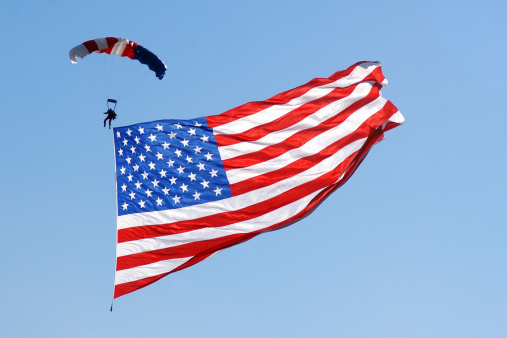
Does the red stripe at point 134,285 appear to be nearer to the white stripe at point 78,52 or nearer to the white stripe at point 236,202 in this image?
the white stripe at point 236,202

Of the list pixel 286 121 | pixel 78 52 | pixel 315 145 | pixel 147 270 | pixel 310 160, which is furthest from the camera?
pixel 78 52

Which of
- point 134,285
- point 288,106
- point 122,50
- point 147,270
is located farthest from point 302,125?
point 134,285

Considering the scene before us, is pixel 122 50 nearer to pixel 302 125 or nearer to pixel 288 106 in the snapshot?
pixel 288 106

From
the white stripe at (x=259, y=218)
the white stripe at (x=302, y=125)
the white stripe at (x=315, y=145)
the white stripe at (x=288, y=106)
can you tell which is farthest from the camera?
the white stripe at (x=288, y=106)

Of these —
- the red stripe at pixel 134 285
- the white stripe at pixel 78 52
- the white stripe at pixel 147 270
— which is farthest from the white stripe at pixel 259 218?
the white stripe at pixel 78 52

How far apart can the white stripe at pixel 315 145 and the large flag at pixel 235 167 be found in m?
0.03

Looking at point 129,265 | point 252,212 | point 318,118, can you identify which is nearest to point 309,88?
point 318,118

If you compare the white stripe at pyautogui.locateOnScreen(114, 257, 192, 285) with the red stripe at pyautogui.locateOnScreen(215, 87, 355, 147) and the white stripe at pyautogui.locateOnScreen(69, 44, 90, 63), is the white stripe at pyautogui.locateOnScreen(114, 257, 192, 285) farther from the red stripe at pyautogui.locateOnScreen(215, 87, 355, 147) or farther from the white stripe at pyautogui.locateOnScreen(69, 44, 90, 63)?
the white stripe at pyautogui.locateOnScreen(69, 44, 90, 63)

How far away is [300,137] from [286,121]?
0.61m

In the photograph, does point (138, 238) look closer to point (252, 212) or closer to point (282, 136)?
point (252, 212)

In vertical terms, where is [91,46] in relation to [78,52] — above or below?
above

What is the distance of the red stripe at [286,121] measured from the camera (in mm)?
23891

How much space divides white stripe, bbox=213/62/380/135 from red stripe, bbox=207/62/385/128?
94 mm

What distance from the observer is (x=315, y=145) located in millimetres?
24250
